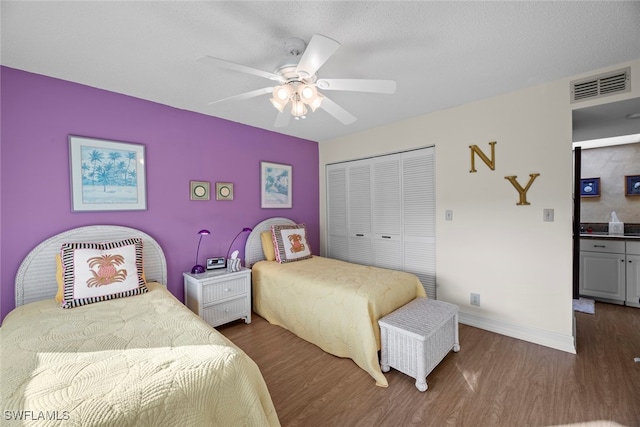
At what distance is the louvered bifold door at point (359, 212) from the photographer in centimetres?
371

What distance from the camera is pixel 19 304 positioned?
194cm

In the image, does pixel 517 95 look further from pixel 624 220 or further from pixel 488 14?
pixel 624 220

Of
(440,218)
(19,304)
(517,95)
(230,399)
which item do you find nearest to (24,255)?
(19,304)

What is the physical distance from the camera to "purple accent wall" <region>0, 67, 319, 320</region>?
1942mm

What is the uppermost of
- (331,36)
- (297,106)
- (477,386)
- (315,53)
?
(331,36)

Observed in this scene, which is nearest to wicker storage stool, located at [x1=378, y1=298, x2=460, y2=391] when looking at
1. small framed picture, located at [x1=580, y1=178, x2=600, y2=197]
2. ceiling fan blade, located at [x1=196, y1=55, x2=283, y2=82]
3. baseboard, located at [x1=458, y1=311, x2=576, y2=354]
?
baseboard, located at [x1=458, y1=311, x2=576, y2=354]

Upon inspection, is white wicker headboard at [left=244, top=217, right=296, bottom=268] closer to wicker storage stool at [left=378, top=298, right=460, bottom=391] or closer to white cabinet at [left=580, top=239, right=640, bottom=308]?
wicker storage stool at [left=378, top=298, right=460, bottom=391]

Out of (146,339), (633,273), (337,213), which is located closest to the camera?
(146,339)

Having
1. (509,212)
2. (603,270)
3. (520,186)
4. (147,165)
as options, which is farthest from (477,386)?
(147,165)

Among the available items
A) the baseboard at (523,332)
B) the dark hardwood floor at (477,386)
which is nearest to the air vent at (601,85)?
the baseboard at (523,332)

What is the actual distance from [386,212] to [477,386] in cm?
208

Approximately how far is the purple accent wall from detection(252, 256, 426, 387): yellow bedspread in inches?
33.7

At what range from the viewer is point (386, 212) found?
3.49m

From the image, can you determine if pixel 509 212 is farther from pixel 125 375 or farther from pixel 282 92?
pixel 125 375
